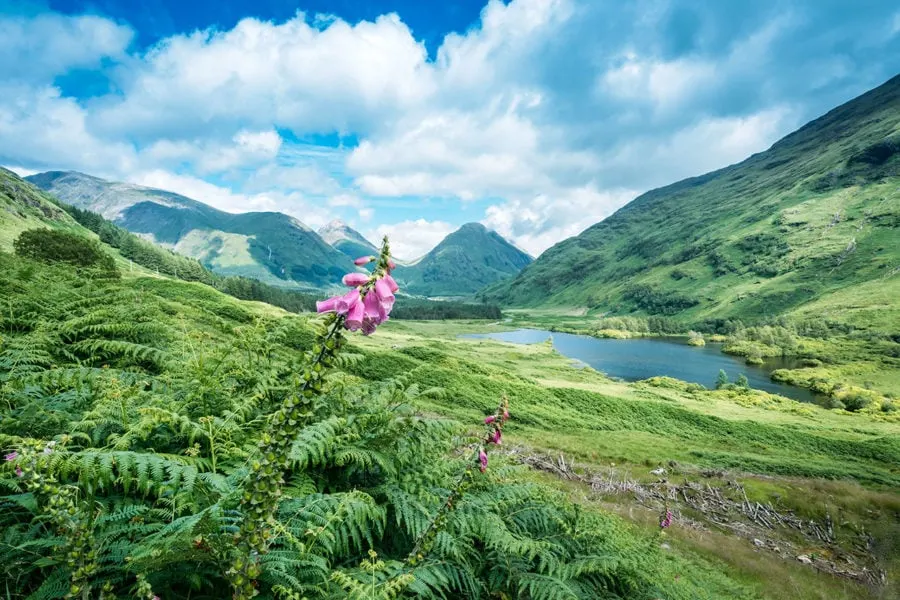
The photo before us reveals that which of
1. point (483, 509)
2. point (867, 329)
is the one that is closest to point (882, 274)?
point (867, 329)

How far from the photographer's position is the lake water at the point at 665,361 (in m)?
94.6

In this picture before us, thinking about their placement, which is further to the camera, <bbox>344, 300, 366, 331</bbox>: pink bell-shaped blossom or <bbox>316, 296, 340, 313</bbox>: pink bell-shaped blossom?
<bbox>316, 296, 340, 313</bbox>: pink bell-shaped blossom

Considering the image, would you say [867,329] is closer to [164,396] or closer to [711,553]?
[711,553]

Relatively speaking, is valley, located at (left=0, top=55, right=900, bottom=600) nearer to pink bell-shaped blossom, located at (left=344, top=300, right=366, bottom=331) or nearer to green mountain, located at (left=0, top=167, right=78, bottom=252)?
pink bell-shaped blossom, located at (left=344, top=300, right=366, bottom=331)

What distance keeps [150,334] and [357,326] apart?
10.1 meters

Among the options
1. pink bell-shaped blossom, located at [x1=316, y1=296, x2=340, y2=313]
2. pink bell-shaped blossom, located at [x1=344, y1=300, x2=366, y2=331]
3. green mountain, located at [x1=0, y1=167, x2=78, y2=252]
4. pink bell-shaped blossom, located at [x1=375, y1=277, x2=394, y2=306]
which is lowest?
pink bell-shaped blossom, located at [x1=344, y1=300, x2=366, y2=331]

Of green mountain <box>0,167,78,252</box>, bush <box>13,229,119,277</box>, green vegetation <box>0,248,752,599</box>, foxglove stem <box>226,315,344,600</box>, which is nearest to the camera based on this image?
foxglove stem <box>226,315,344,600</box>

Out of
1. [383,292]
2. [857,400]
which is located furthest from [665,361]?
[383,292]

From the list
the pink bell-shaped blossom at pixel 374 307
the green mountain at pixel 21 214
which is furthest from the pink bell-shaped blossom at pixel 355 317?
the green mountain at pixel 21 214

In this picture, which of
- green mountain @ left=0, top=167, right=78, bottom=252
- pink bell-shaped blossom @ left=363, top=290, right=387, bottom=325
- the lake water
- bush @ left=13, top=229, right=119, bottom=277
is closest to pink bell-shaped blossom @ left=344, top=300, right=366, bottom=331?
pink bell-shaped blossom @ left=363, top=290, right=387, bottom=325

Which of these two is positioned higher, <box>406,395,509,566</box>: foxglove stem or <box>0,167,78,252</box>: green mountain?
<box>0,167,78,252</box>: green mountain

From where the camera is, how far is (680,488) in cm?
2650

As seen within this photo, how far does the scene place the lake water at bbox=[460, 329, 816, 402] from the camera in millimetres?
94625

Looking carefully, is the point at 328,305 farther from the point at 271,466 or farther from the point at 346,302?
the point at 271,466
